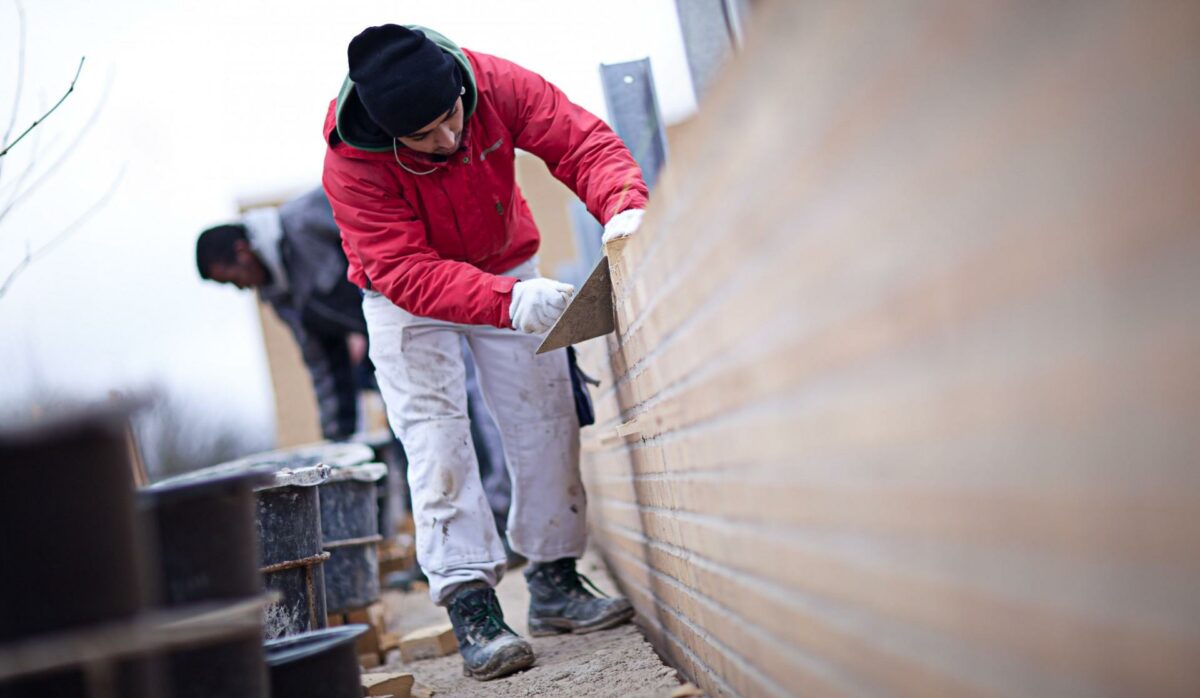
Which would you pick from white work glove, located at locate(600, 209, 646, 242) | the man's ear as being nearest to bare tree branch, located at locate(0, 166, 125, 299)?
white work glove, located at locate(600, 209, 646, 242)

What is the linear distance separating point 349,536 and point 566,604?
1037mm

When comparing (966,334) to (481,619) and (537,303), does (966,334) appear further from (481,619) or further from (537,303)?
(481,619)

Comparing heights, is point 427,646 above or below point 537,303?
below

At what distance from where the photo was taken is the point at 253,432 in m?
18.8

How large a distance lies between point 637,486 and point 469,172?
101cm

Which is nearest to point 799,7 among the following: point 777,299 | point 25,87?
point 777,299

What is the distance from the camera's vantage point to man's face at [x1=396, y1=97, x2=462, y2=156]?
9.71 ft

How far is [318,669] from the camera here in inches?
87.0

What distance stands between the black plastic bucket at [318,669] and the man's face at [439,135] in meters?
1.33

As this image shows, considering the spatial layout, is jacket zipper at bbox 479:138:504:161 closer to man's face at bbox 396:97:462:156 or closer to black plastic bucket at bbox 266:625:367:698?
man's face at bbox 396:97:462:156

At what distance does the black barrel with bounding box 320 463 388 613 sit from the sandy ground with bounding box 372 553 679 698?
0.31m

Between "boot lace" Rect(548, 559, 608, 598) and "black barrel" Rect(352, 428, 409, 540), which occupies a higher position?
"black barrel" Rect(352, 428, 409, 540)

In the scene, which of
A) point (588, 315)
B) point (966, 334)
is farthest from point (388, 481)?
point (966, 334)

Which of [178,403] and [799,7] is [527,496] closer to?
[799,7]
